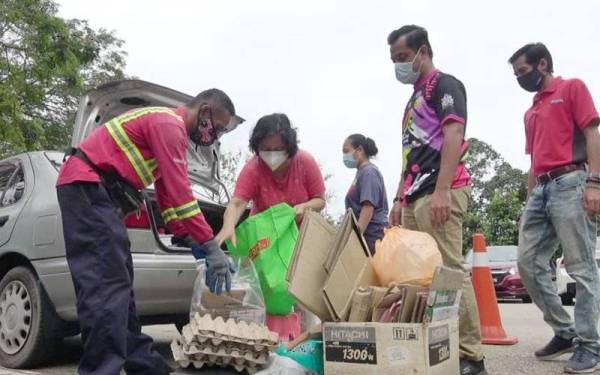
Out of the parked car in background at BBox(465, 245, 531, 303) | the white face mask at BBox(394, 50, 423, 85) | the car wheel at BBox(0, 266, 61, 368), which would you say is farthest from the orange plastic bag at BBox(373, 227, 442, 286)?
the parked car in background at BBox(465, 245, 531, 303)

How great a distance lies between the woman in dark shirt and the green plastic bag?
134 cm

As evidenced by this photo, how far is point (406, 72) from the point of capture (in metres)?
3.36

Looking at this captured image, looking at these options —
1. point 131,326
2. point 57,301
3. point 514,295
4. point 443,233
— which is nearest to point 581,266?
point 443,233

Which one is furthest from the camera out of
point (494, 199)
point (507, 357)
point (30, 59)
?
point (494, 199)

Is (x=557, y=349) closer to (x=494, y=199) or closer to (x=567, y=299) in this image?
(x=567, y=299)

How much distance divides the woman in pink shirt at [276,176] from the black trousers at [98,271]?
0.99m

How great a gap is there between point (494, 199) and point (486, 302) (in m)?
23.3

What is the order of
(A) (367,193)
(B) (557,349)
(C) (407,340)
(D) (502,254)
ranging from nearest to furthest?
1. (C) (407,340)
2. (B) (557,349)
3. (A) (367,193)
4. (D) (502,254)

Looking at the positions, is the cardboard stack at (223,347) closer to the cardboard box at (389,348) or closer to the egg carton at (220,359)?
the egg carton at (220,359)

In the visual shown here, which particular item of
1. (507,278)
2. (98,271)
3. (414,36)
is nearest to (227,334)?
(98,271)

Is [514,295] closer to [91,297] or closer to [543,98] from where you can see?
[543,98]

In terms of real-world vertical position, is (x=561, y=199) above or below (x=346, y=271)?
above

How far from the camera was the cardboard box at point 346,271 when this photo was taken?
2805 millimetres

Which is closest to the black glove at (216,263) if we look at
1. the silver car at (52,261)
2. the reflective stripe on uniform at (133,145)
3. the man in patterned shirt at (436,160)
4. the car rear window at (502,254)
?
the reflective stripe on uniform at (133,145)
